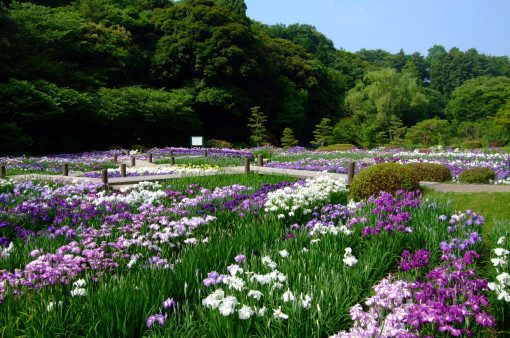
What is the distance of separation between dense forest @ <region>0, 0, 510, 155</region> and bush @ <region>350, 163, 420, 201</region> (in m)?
17.6

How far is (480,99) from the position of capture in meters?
41.4

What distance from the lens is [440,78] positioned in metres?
70.9

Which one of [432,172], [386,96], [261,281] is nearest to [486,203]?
[432,172]

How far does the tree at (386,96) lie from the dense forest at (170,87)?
0.12m

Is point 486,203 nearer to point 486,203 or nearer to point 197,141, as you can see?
point 486,203

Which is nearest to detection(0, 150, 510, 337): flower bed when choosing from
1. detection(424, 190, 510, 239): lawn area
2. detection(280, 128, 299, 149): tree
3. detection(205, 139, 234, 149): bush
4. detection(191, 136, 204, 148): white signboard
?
detection(424, 190, 510, 239): lawn area

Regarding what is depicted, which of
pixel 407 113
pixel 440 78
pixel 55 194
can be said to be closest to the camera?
pixel 55 194

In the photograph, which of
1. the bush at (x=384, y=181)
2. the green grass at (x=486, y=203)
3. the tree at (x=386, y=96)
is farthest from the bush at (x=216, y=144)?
the green grass at (x=486, y=203)

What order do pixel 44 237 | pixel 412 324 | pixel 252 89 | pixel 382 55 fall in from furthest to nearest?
pixel 382 55
pixel 252 89
pixel 44 237
pixel 412 324

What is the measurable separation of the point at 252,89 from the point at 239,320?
31.7 metres

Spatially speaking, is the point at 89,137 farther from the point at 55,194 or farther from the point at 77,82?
the point at 55,194

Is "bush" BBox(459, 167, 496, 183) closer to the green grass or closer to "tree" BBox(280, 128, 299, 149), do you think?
the green grass

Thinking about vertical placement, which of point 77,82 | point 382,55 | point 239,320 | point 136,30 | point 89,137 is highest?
point 382,55

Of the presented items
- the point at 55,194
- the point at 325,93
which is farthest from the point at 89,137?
the point at 325,93
